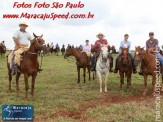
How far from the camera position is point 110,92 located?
9977 millimetres

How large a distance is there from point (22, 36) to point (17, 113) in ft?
12.1

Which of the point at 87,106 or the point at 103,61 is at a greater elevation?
the point at 103,61

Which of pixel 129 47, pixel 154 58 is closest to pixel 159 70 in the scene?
pixel 154 58

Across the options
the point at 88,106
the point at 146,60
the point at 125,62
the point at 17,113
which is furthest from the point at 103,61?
the point at 17,113

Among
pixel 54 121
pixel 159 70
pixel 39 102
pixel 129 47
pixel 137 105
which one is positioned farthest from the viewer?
pixel 129 47

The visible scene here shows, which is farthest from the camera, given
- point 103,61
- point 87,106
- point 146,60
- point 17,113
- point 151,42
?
point 103,61

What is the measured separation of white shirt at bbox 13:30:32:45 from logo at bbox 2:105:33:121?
325 centimetres

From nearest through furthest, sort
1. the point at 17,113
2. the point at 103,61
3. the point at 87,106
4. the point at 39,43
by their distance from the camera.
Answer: the point at 17,113 → the point at 87,106 → the point at 39,43 → the point at 103,61

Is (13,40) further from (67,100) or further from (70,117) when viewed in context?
(70,117)

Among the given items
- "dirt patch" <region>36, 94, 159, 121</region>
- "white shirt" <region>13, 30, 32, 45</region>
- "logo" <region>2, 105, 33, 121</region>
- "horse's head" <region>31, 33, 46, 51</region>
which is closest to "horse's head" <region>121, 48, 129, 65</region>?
"dirt patch" <region>36, 94, 159, 121</region>

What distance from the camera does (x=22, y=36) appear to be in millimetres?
8789

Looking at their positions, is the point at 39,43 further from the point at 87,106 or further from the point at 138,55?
the point at 138,55

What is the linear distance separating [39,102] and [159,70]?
18.1 ft

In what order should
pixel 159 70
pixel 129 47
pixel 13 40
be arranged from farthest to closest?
pixel 129 47, pixel 159 70, pixel 13 40
